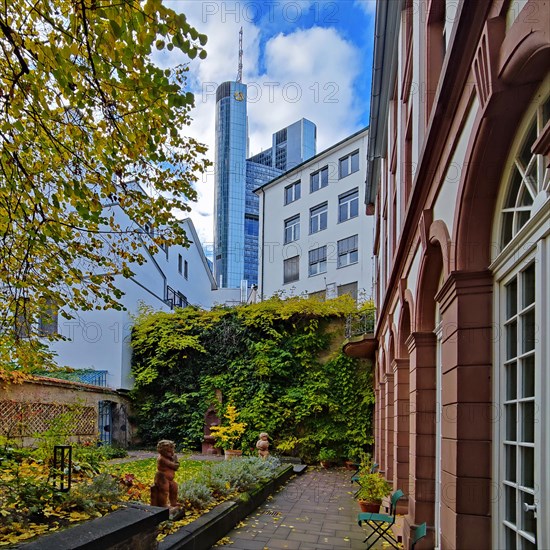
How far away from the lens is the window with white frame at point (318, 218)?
25.7 m

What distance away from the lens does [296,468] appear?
1296cm

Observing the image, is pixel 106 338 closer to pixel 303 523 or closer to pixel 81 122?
pixel 303 523

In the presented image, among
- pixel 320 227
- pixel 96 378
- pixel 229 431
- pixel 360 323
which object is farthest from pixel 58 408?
pixel 320 227

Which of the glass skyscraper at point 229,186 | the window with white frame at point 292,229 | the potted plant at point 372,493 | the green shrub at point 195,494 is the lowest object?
the potted plant at point 372,493

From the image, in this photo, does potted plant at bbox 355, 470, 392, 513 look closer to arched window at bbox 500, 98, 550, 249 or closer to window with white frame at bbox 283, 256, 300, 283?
arched window at bbox 500, 98, 550, 249

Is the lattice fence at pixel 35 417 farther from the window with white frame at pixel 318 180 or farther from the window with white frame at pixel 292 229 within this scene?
the window with white frame at pixel 318 180

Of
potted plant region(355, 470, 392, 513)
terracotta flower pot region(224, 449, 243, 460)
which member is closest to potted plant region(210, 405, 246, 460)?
terracotta flower pot region(224, 449, 243, 460)

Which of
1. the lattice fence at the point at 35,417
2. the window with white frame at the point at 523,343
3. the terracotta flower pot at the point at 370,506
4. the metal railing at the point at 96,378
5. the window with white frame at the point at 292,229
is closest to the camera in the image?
the window with white frame at the point at 523,343

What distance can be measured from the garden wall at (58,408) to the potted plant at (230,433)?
3609 mm

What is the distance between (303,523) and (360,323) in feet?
29.0

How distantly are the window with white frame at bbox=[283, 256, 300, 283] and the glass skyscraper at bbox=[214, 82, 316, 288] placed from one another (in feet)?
19.5

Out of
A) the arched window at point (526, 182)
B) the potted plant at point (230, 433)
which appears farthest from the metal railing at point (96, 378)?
→ the arched window at point (526, 182)

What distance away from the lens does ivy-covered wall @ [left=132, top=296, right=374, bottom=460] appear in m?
15.2

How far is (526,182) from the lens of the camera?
2.73 meters
